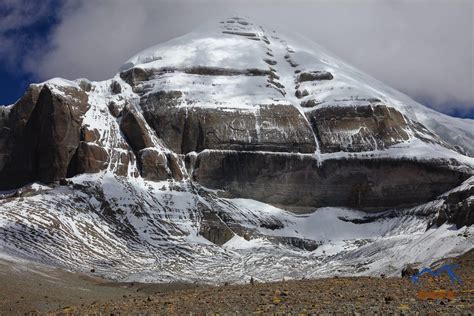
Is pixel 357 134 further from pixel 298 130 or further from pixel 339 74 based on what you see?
pixel 339 74

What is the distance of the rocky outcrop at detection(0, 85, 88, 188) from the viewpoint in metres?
152

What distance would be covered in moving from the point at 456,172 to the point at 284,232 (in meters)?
39.3

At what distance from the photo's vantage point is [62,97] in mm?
154875

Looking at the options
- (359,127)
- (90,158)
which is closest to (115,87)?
(90,158)

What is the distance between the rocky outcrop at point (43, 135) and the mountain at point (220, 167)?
0.34 meters

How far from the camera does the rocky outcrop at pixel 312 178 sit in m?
156

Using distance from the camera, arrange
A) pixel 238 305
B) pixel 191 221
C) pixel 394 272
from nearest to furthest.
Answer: pixel 238 305 → pixel 394 272 → pixel 191 221

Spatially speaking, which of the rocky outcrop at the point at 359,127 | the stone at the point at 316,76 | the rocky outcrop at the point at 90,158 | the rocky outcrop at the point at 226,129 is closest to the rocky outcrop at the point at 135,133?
the rocky outcrop at the point at 226,129

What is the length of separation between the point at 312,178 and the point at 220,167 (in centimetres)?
2087

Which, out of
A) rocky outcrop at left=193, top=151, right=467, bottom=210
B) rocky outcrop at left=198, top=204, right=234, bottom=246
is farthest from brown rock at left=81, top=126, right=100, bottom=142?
rocky outcrop at left=198, top=204, right=234, bottom=246

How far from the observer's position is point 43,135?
156 m

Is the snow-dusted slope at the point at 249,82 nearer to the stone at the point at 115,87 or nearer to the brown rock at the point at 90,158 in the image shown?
the stone at the point at 115,87

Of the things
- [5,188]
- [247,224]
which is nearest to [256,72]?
[247,224]

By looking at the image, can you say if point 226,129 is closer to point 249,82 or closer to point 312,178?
point 249,82
